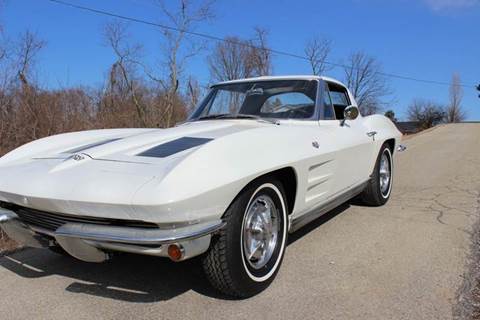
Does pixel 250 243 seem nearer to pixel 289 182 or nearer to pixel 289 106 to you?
pixel 289 182

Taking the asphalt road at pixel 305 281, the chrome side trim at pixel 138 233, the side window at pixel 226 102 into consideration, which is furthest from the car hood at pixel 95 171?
the side window at pixel 226 102

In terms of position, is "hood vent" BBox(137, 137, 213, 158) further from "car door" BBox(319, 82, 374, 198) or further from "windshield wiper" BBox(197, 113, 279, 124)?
"car door" BBox(319, 82, 374, 198)

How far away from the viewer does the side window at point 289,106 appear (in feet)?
13.8

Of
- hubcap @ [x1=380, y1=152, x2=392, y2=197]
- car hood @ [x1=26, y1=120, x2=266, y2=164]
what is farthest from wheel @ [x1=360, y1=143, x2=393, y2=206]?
car hood @ [x1=26, y1=120, x2=266, y2=164]

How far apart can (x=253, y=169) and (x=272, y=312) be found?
89cm

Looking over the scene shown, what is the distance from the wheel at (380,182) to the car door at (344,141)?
0.92ft

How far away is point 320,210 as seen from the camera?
151 inches

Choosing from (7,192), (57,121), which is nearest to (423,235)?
(7,192)

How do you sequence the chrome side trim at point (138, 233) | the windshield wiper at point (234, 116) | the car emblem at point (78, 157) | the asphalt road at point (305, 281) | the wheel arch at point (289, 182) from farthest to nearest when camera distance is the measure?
the windshield wiper at point (234, 116)
the wheel arch at point (289, 182)
the car emblem at point (78, 157)
the asphalt road at point (305, 281)
the chrome side trim at point (138, 233)

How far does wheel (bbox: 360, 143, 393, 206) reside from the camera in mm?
5348

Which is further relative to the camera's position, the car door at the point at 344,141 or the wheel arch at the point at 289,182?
the car door at the point at 344,141

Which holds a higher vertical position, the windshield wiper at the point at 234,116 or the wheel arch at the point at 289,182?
the windshield wiper at the point at 234,116

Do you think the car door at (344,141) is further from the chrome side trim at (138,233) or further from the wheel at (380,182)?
the chrome side trim at (138,233)

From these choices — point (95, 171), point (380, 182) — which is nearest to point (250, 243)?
point (95, 171)
